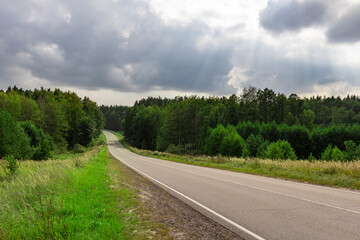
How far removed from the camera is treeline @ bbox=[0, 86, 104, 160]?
39606mm

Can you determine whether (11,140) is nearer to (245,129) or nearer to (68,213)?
A: (68,213)

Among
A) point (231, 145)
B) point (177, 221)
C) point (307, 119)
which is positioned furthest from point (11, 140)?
point (307, 119)

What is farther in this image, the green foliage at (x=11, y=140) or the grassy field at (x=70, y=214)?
the green foliage at (x=11, y=140)

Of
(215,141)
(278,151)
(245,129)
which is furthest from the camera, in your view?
(245,129)

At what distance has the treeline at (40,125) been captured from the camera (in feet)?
130

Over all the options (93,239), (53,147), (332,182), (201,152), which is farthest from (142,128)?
(93,239)

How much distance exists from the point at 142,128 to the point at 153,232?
95986 millimetres

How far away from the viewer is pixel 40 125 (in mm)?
65188

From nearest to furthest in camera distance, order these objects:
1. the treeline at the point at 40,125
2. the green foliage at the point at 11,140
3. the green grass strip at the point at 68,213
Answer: the green grass strip at the point at 68,213
the green foliage at the point at 11,140
the treeline at the point at 40,125

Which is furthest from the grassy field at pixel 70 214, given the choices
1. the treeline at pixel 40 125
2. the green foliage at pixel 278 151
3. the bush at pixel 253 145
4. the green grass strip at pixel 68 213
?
→ the bush at pixel 253 145

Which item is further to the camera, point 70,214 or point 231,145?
point 231,145

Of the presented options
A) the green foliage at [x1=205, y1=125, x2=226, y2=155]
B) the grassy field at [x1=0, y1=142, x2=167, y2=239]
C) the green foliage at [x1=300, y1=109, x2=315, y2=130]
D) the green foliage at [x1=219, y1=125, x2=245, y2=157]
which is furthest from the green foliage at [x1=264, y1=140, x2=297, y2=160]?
the green foliage at [x1=300, y1=109, x2=315, y2=130]

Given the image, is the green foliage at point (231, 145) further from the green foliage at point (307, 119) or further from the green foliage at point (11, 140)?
the green foliage at point (307, 119)

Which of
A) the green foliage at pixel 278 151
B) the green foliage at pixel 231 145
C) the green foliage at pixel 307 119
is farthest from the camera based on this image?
the green foliage at pixel 307 119
